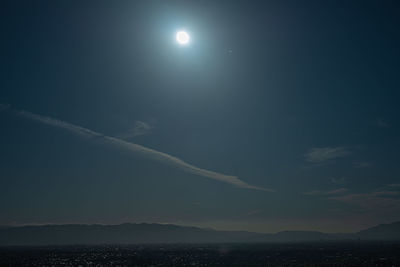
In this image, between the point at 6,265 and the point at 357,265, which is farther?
the point at 6,265

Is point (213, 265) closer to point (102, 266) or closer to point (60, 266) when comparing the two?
point (102, 266)

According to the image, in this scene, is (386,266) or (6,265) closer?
(386,266)

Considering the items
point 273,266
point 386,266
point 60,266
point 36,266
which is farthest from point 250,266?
point 36,266

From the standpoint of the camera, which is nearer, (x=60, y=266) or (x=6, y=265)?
(x=60, y=266)

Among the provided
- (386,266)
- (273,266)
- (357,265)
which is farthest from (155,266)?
(386,266)

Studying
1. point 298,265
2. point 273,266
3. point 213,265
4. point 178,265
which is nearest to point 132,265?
point 178,265

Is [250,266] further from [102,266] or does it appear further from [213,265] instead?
[102,266]

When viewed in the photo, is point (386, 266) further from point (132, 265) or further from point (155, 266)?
point (132, 265)
